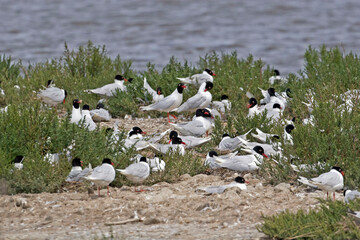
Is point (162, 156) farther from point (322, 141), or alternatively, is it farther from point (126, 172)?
point (322, 141)

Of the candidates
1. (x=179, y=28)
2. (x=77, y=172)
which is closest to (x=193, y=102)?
(x=77, y=172)

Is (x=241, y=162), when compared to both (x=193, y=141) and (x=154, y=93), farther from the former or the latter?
(x=154, y=93)

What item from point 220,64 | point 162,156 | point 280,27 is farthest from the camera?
point 280,27

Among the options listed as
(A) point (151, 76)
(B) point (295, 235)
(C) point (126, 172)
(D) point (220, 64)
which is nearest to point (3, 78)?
(A) point (151, 76)

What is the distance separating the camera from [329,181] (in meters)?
6.66

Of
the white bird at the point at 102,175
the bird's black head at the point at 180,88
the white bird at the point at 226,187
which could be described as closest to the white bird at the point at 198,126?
the bird's black head at the point at 180,88

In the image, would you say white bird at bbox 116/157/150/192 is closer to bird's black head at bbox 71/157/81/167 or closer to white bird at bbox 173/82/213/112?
bird's black head at bbox 71/157/81/167

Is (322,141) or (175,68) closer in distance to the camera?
(322,141)

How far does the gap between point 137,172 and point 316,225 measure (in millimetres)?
2217

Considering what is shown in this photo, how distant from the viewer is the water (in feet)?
71.0

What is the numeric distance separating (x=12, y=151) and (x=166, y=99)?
342cm

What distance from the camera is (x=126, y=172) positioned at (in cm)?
707

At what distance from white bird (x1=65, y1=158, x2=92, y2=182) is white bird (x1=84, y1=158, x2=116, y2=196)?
0.34 ft

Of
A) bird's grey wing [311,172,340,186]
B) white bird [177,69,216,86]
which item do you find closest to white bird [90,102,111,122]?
white bird [177,69,216,86]
